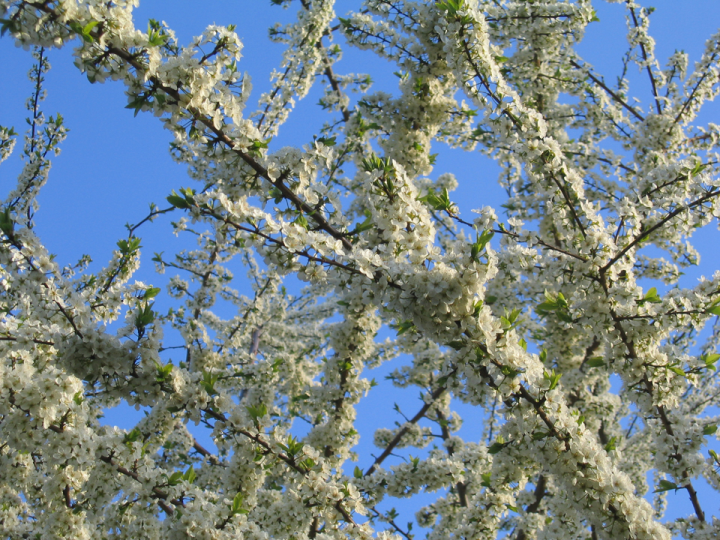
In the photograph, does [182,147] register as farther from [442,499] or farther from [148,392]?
[442,499]

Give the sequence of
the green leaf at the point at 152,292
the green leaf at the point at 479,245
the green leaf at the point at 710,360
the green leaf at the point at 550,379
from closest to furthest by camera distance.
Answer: the green leaf at the point at 479,245 → the green leaf at the point at 550,379 → the green leaf at the point at 152,292 → the green leaf at the point at 710,360

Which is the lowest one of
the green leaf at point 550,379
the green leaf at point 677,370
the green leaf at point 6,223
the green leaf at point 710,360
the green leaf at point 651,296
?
the green leaf at point 550,379

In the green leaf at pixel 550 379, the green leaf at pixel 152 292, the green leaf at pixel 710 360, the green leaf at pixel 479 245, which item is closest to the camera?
the green leaf at pixel 479 245

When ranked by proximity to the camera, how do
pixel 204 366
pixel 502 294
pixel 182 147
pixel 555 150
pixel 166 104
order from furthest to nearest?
pixel 204 366 < pixel 502 294 < pixel 182 147 < pixel 555 150 < pixel 166 104

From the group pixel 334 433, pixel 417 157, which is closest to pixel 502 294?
pixel 417 157

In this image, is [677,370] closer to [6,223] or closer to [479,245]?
[479,245]

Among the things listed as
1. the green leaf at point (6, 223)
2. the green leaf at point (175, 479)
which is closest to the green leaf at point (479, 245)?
the green leaf at point (175, 479)

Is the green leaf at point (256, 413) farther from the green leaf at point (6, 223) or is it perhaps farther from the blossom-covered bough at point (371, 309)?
the green leaf at point (6, 223)

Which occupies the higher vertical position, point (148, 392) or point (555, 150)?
point (555, 150)

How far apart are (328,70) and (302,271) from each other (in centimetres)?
612

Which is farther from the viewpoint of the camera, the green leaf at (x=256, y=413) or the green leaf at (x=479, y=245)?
the green leaf at (x=256, y=413)

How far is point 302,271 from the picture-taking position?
3.14 meters

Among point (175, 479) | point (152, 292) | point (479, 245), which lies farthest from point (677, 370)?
point (152, 292)

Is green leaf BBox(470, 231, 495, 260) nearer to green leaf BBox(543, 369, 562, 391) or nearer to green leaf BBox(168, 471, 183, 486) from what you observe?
green leaf BBox(543, 369, 562, 391)
